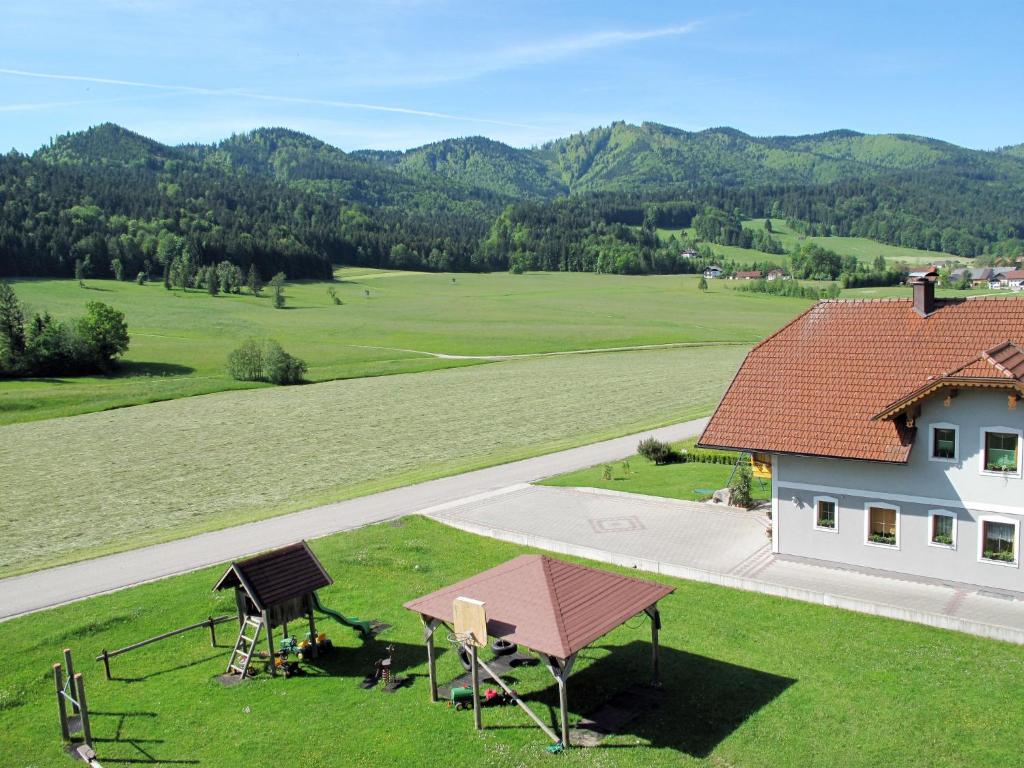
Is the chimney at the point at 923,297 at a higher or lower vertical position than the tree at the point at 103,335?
higher

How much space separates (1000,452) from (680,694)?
36.8 feet

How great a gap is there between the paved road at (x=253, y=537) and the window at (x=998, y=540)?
18.2 metres

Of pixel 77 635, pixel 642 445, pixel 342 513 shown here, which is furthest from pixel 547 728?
pixel 642 445

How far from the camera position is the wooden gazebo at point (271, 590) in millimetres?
17438

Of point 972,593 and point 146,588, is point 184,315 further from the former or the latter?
point 972,593

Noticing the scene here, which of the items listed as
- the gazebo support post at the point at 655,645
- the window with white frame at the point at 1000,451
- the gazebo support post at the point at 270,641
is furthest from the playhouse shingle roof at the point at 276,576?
the window with white frame at the point at 1000,451

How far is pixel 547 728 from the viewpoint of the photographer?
1462 centimetres

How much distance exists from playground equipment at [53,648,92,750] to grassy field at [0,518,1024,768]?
0.31 m

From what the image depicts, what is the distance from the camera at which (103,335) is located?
253 ft

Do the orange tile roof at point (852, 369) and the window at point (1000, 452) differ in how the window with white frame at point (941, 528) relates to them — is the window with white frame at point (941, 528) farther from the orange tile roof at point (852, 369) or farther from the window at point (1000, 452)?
the orange tile roof at point (852, 369)

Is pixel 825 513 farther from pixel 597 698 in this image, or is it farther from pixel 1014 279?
pixel 1014 279

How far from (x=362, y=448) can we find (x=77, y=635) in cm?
2521

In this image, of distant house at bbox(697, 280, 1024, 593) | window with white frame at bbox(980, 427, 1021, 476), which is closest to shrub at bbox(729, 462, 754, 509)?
distant house at bbox(697, 280, 1024, 593)

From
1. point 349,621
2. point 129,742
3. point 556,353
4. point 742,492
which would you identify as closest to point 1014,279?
point 556,353
